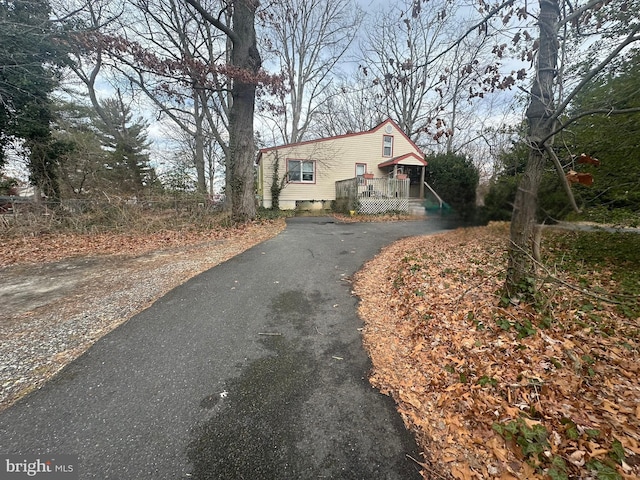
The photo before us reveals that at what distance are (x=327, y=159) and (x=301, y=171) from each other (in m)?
1.94

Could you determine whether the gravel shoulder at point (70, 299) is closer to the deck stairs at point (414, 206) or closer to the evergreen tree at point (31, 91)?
the evergreen tree at point (31, 91)

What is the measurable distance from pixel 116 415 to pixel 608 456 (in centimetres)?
350

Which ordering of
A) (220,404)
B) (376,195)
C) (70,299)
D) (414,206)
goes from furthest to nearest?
(376,195)
(414,206)
(70,299)
(220,404)

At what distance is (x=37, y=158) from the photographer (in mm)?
8969

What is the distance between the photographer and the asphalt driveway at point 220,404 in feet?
5.65

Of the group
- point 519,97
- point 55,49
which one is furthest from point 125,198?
point 519,97

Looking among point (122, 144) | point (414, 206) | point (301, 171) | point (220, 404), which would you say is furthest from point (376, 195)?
point (122, 144)

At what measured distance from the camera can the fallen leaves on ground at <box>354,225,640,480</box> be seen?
1.71 m

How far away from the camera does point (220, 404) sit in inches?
85.9

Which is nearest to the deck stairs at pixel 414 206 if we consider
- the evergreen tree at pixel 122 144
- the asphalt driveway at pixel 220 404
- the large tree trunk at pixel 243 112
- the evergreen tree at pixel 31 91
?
the large tree trunk at pixel 243 112

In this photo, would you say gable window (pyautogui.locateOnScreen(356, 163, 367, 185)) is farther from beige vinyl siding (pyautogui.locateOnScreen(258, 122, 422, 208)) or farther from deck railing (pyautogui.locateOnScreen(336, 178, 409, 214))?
deck railing (pyautogui.locateOnScreen(336, 178, 409, 214))

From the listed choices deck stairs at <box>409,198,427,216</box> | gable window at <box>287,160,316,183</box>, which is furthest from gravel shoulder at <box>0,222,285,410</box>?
gable window at <box>287,160,316,183</box>

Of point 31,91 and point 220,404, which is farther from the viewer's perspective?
point 31,91

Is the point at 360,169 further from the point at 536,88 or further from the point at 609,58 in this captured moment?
the point at 609,58
